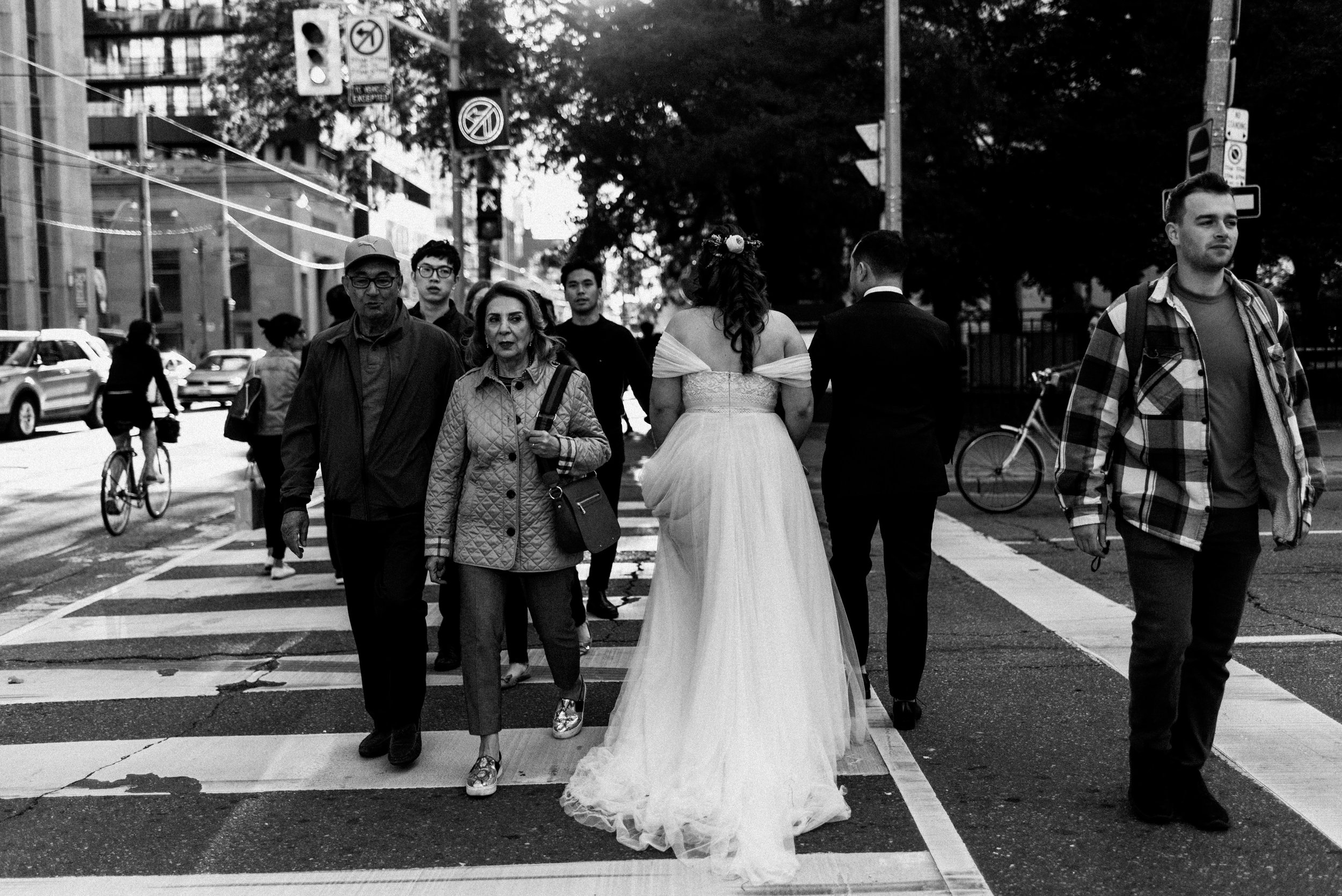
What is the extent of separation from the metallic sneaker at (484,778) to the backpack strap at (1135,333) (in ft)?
7.95

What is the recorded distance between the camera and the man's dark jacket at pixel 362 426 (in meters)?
4.91

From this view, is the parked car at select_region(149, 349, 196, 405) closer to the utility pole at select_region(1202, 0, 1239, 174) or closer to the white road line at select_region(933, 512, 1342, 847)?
the utility pole at select_region(1202, 0, 1239, 174)

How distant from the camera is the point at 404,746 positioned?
195 inches

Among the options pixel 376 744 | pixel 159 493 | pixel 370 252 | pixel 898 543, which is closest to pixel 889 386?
pixel 898 543

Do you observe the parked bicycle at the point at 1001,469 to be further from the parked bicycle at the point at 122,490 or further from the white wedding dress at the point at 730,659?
the white wedding dress at the point at 730,659

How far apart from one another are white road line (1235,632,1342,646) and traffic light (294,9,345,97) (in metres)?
12.5

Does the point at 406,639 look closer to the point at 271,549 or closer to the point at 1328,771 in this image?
the point at 1328,771

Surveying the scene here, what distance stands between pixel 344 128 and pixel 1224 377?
30.5 metres

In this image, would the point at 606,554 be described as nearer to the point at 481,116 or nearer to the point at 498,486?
the point at 498,486

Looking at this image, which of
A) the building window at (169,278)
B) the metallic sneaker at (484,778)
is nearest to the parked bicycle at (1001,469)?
the metallic sneaker at (484,778)

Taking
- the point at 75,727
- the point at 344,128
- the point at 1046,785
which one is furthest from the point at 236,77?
the point at 1046,785

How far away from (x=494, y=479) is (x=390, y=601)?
609 millimetres

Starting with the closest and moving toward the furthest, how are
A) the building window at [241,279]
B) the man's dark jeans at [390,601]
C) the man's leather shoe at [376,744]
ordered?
the man's dark jeans at [390,601], the man's leather shoe at [376,744], the building window at [241,279]

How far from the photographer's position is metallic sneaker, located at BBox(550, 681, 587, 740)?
17.3 feet
